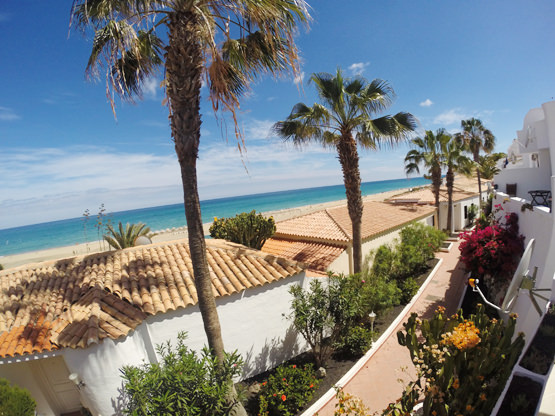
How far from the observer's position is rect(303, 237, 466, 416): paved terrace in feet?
21.5

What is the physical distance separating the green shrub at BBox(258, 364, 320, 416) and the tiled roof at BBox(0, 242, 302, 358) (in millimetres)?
Result: 2607

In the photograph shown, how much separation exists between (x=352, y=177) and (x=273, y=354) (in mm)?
7144

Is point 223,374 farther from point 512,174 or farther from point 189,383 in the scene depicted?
point 512,174

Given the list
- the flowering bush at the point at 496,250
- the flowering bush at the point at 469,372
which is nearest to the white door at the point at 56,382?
the flowering bush at the point at 469,372

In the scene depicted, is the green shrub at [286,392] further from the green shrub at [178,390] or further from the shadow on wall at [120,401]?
the shadow on wall at [120,401]

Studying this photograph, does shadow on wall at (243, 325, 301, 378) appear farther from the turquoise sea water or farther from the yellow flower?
the turquoise sea water

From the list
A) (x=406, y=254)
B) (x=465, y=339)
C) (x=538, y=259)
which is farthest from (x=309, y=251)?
(x=465, y=339)

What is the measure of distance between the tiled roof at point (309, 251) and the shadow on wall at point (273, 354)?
11.7 feet

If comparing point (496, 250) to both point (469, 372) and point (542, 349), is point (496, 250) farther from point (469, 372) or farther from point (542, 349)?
point (542, 349)

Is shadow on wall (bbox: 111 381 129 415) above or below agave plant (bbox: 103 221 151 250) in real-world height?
below

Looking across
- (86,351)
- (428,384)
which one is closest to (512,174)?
(428,384)

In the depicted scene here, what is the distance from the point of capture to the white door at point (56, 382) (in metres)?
7.21

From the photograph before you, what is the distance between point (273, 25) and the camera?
4992 mm

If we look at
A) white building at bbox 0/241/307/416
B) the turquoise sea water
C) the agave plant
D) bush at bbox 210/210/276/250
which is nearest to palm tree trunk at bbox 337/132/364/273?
white building at bbox 0/241/307/416
